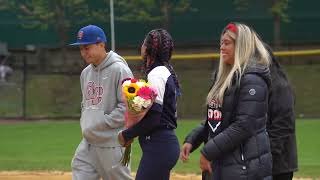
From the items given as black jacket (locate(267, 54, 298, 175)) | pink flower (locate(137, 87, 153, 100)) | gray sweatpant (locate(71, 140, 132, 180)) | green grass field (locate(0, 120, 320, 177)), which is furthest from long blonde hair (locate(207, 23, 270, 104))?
green grass field (locate(0, 120, 320, 177))

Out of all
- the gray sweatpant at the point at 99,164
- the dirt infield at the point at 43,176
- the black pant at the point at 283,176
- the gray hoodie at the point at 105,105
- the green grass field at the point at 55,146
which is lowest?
the green grass field at the point at 55,146

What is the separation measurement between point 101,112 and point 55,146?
884 cm

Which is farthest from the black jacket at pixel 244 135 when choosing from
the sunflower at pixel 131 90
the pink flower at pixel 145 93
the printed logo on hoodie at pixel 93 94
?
the printed logo on hoodie at pixel 93 94

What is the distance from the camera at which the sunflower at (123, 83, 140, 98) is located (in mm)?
5194

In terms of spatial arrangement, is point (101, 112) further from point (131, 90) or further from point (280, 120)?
point (280, 120)

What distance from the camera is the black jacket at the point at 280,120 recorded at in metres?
5.11

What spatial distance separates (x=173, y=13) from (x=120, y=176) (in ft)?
65.0

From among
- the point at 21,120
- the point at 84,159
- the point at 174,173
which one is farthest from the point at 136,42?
the point at 84,159

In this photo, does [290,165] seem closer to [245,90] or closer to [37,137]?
[245,90]

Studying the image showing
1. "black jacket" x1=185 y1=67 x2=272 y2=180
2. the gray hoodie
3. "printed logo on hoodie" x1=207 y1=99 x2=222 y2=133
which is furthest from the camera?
the gray hoodie

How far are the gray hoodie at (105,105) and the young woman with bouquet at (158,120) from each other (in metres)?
0.69

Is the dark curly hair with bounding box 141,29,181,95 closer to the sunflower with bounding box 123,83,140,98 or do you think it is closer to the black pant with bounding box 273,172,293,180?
the sunflower with bounding box 123,83,140,98

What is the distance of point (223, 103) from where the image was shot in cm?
447

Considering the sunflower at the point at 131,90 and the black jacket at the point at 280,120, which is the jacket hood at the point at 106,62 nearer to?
the sunflower at the point at 131,90
